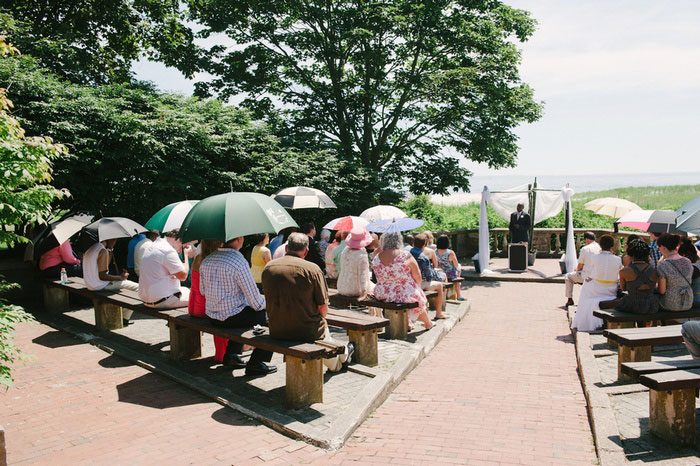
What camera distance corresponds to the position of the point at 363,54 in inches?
781

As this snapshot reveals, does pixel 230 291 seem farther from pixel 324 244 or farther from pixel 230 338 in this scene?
pixel 324 244

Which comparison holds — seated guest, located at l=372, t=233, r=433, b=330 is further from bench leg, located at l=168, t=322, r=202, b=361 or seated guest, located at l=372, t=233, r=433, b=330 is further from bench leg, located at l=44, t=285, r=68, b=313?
bench leg, located at l=44, t=285, r=68, b=313

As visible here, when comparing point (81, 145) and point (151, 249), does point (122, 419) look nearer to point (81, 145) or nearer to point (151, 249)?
point (151, 249)

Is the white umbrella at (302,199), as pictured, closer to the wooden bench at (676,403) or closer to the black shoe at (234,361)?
the black shoe at (234,361)

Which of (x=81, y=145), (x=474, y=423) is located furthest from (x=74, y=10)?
(x=474, y=423)

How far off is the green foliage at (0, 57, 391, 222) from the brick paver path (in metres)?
4.17

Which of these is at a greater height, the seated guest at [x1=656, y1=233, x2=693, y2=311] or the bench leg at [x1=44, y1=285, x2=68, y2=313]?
the seated guest at [x1=656, y1=233, x2=693, y2=311]

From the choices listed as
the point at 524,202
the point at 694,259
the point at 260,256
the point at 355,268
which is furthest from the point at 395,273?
the point at 524,202

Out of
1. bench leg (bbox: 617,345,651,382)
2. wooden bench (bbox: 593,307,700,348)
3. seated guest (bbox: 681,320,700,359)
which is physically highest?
seated guest (bbox: 681,320,700,359)

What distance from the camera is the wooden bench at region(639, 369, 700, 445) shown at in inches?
173

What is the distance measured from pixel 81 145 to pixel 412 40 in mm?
13207

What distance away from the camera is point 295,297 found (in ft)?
17.7

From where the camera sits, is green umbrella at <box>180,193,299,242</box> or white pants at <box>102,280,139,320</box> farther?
white pants at <box>102,280,139,320</box>

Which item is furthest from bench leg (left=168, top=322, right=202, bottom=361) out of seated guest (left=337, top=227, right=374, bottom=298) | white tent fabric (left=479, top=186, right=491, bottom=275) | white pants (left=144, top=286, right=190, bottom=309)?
white tent fabric (left=479, top=186, right=491, bottom=275)
